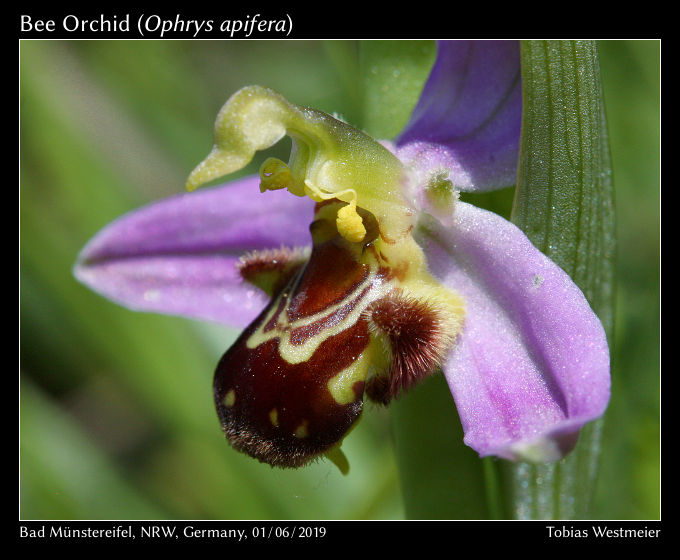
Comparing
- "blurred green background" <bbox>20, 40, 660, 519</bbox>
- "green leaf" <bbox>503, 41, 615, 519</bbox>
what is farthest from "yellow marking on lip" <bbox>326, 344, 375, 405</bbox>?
"blurred green background" <bbox>20, 40, 660, 519</bbox>

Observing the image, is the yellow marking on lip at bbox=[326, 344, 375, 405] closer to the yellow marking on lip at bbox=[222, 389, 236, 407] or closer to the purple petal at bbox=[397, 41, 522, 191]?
the yellow marking on lip at bbox=[222, 389, 236, 407]

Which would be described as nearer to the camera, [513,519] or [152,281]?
[513,519]

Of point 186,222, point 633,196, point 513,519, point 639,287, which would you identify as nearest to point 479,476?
point 513,519

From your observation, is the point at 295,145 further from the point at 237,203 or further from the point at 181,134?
the point at 181,134

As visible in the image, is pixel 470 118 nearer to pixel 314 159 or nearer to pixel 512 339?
pixel 314 159

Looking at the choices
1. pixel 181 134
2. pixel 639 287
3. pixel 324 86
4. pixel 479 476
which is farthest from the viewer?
pixel 324 86

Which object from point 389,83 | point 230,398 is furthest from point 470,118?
point 230,398
